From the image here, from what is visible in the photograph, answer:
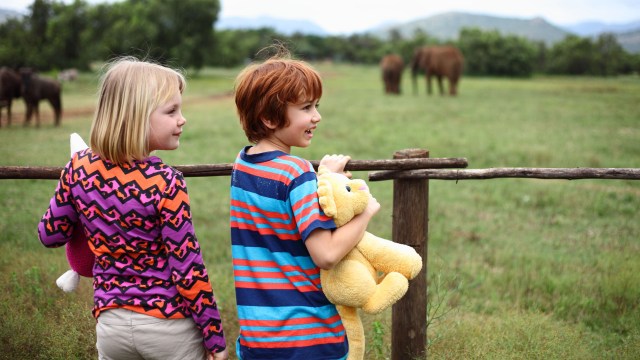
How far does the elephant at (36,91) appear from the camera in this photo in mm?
16078

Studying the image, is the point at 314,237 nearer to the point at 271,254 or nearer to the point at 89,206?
the point at 271,254

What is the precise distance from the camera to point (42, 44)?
36656 mm

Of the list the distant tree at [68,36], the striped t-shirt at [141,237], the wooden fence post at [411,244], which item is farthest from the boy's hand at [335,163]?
the distant tree at [68,36]

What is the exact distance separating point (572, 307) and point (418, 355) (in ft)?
7.92

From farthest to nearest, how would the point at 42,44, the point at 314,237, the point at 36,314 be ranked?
the point at 42,44 → the point at 36,314 → the point at 314,237

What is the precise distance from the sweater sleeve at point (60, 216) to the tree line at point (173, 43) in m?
19.7

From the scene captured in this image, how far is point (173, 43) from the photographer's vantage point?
158 feet

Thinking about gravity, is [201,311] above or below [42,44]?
below

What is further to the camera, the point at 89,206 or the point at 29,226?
the point at 29,226

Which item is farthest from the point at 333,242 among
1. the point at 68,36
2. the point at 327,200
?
the point at 68,36

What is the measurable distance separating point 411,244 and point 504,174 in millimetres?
850

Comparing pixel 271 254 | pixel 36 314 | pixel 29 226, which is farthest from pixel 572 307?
pixel 29 226

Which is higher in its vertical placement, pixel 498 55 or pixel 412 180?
pixel 498 55

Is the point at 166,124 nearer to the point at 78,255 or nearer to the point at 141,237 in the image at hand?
the point at 141,237
